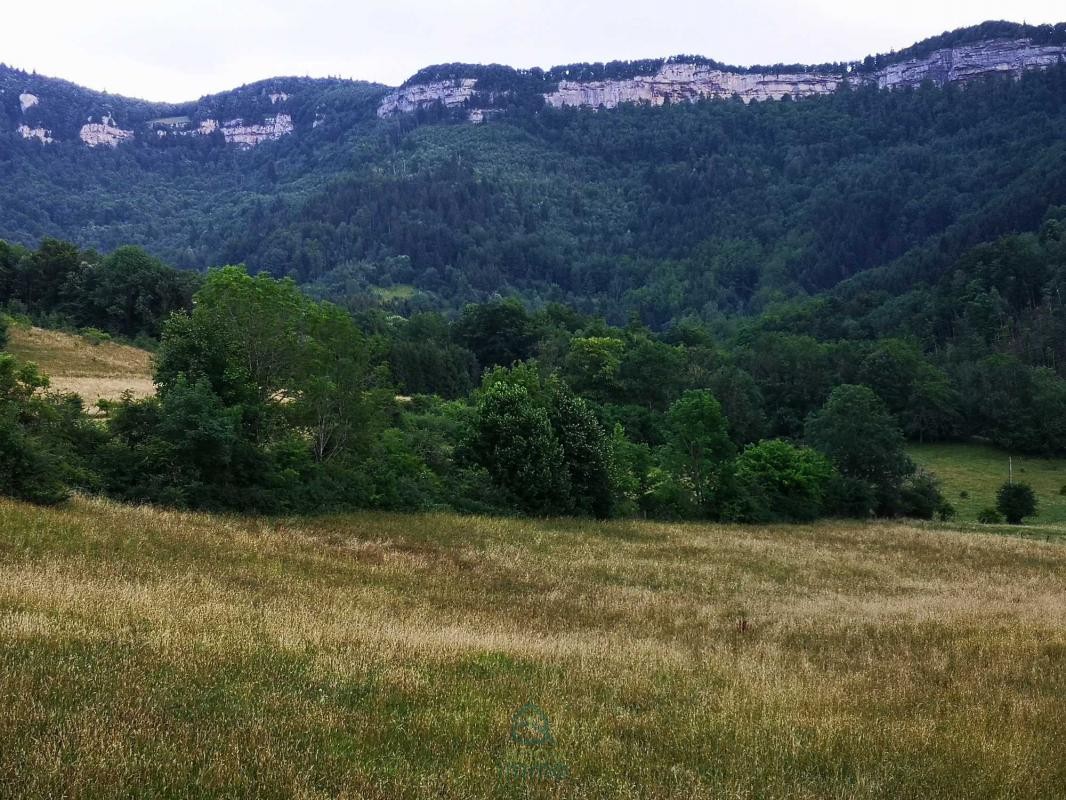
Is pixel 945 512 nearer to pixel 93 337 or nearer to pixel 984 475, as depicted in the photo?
pixel 984 475

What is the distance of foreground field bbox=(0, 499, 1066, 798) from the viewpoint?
652 centimetres

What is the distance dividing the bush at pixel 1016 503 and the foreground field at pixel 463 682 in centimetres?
4692

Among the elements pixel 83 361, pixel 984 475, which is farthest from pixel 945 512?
pixel 83 361

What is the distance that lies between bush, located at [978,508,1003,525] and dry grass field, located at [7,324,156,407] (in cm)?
6026

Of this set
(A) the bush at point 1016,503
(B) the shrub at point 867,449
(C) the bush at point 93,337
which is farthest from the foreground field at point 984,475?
(C) the bush at point 93,337

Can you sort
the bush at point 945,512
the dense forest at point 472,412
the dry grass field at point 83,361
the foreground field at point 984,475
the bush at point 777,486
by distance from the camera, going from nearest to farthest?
1. the dense forest at point 472,412
2. the dry grass field at point 83,361
3. the bush at point 777,486
4. the bush at point 945,512
5. the foreground field at point 984,475

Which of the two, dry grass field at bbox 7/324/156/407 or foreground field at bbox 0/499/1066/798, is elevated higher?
foreground field at bbox 0/499/1066/798

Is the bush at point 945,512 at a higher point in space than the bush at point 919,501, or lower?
lower

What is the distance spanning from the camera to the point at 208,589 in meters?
14.6

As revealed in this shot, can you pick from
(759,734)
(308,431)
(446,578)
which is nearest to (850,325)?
(308,431)

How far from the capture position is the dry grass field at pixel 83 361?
49.5 metres

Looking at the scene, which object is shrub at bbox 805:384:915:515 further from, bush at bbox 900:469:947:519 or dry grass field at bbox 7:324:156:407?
→ dry grass field at bbox 7:324:156:407

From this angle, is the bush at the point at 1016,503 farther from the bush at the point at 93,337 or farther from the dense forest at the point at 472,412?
the bush at the point at 93,337

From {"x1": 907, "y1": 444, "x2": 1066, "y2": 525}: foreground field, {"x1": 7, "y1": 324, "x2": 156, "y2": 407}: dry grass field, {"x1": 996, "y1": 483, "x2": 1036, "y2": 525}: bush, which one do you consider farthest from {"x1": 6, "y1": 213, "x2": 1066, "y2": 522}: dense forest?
{"x1": 7, "y1": 324, "x2": 156, "y2": 407}: dry grass field
